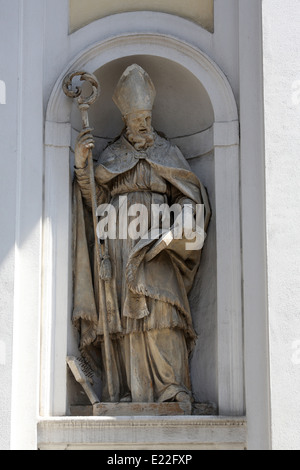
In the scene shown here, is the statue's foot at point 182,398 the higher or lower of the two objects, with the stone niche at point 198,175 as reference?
lower

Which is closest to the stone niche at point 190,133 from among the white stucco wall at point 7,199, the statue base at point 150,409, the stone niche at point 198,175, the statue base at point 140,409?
the stone niche at point 198,175

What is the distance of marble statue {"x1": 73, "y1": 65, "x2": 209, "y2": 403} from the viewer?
9.14m

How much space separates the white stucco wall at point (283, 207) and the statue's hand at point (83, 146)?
49.0 inches

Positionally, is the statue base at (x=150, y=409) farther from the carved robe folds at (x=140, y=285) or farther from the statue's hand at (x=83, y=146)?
the statue's hand at (x=83, y=146)

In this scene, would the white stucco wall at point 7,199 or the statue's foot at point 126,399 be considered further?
the statue's foot at point 126,399

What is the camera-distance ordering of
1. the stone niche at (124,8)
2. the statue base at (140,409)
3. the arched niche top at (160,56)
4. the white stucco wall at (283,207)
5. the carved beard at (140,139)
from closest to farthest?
the white stucco wall at (283,207), the statue base at (140,409), the arched niche top at (160,56), the carved beard at (140,139), the stone niche at (124,8)

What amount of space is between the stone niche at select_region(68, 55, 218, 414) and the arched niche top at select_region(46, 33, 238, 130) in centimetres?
8

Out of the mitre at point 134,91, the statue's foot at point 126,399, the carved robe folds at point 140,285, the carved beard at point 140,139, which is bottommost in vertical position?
the statue's foot at point 126,399

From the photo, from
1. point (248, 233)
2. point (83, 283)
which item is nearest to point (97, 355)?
point (83, 283)

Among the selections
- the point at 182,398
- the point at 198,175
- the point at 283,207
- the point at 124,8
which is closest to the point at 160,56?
the point at 124,8

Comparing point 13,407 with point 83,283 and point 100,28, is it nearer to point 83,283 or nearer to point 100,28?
point 83,283

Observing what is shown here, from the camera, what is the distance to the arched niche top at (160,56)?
370 inches

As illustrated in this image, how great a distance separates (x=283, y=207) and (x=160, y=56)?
155 centimetres

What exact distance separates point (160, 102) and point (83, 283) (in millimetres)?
1544
